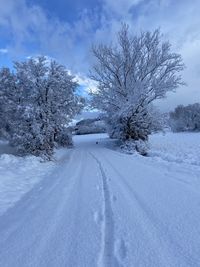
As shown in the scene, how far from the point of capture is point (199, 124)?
66.0 meters

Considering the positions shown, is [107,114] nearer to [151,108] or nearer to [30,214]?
[151,108]

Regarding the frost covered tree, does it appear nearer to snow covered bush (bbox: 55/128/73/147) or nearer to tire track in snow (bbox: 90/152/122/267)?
snow covered bush (bbox: 55/128/73/147)

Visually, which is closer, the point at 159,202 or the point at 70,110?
the point at 159,202

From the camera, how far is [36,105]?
17656 mm

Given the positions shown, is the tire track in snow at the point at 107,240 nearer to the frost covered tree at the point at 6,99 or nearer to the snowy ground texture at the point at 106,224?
the snowy ground texture at the point at 106,224

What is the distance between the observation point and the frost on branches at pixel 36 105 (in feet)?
56.3

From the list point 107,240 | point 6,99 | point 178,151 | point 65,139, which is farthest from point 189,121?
point 107,240

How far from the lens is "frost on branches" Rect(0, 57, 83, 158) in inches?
675

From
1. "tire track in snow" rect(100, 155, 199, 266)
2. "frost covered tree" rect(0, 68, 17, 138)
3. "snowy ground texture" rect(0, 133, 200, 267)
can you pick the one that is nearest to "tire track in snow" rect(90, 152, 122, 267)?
"snowy ground texture" rect(0, 133, 200, 267)

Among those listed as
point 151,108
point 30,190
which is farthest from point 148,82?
point 30,190

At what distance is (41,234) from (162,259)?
2.09 m

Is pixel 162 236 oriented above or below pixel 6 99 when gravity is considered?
below

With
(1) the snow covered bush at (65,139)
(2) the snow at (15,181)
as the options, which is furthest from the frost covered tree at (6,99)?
(1) the snow covered bush at (65,139)

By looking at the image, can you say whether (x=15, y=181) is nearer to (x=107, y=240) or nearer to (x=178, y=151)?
(x=107, y=240)
